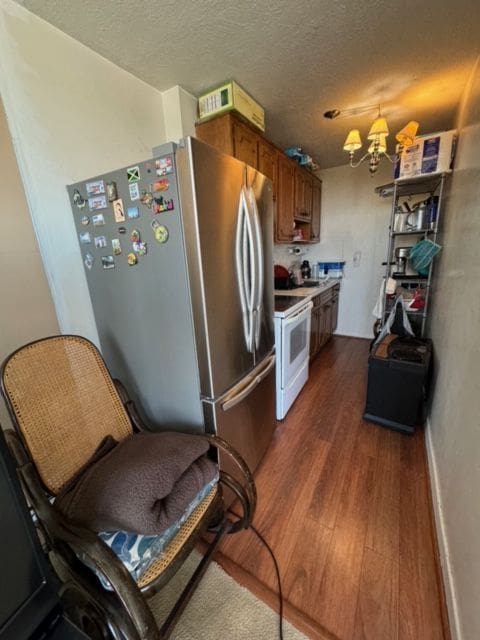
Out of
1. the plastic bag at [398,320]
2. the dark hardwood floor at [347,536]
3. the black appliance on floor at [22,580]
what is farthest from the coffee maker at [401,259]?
the black appliance on floor at [22,580]

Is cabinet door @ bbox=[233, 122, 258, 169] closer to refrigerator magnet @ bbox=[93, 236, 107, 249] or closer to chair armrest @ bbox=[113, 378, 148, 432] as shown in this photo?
refrigerator magnet @ bbox=[93, 236, 107, 249]

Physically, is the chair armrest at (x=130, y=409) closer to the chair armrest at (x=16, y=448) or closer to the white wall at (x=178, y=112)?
the chair armrest at (x=16, y=448)

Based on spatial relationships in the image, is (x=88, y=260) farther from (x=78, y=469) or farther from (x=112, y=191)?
(x=78, y=469)

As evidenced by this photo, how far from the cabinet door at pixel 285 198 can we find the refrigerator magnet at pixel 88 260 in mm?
1720

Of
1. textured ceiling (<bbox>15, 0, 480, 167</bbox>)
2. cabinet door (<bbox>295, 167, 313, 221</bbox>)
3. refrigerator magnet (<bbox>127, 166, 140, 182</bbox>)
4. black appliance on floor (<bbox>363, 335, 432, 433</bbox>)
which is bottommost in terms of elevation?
black appliance on floor (<bbox>363, 335, 432, 433</bbox>)

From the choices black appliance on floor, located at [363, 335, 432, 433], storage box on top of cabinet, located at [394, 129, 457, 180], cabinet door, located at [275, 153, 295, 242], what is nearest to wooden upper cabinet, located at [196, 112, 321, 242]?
cabinet door, located at [275, 153, 295, 242]

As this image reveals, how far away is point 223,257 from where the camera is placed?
3.73 feet

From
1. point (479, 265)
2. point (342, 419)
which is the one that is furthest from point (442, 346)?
point (342, 419)

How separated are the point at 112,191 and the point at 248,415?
1.32m

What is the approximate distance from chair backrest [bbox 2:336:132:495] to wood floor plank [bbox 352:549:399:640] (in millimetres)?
1180

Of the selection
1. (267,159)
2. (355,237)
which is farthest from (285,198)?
(355,237)

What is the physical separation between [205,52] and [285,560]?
261cm

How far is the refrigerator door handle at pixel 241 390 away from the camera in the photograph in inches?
48.5

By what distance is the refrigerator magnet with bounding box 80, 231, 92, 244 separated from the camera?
1.29 meters
